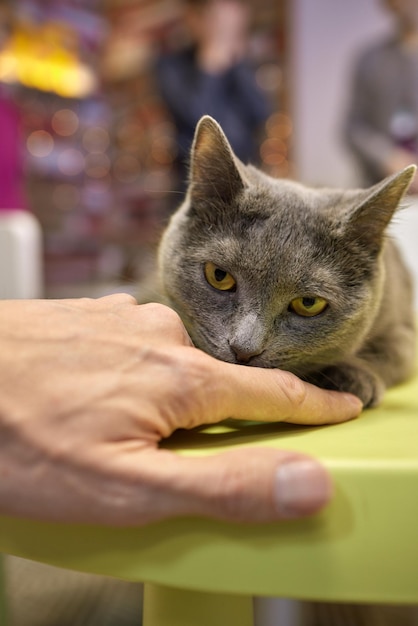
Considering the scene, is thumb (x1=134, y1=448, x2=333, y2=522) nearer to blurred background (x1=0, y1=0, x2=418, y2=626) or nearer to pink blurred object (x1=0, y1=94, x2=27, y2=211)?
pink blurred object (x1=0, y1=94, x2=27, y2=211)

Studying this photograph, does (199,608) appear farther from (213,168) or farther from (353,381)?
(213,168)

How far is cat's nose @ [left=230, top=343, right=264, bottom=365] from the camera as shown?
0.86 m

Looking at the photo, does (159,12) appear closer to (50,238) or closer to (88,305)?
(50,238)

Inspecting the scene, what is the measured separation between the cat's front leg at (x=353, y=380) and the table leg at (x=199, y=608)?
0.36 m

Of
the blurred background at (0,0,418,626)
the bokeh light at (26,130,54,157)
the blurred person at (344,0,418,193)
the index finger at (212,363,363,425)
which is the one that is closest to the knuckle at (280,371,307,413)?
the index finger at (212,363,363,425)

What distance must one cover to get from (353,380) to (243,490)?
447 millimetres

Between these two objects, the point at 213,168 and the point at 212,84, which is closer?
the point at 213,168

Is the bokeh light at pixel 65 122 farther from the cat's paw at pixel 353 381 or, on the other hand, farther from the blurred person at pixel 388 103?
the cat's paw at pixel 353 381

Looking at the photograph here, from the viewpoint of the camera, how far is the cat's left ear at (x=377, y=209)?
0.89 meters

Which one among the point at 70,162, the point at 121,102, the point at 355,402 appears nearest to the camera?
the point at 355,402

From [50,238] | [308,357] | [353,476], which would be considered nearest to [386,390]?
[308,357]

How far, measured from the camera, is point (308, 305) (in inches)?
36.0

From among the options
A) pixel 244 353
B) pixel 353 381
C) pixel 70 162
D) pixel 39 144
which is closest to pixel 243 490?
pixel 244 353

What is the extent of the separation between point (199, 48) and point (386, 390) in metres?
2.29
